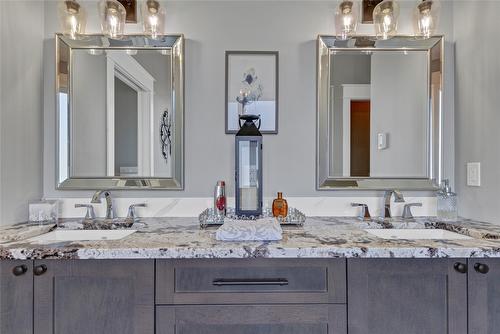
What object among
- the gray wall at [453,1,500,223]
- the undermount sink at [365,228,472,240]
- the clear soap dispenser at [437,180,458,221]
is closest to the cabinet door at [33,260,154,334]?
the undermount sink at [365,228,472,240]

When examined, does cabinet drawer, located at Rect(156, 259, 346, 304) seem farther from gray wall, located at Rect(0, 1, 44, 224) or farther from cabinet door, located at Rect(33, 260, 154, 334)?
gray wall, located at Rect(0, 1, 44, 224)

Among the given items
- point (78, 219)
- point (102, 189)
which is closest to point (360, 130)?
point (102, 189)

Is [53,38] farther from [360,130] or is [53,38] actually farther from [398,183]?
[398,183]

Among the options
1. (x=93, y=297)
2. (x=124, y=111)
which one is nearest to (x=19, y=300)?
(x=93, y=297)

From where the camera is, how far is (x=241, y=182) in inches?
59.6

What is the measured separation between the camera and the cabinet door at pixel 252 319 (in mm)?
1034

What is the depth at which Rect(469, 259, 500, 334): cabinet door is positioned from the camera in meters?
1.05

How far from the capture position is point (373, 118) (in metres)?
1.69

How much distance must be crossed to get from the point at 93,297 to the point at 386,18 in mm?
1858

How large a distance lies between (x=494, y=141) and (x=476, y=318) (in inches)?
31.7

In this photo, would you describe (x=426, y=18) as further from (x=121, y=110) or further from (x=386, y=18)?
(x=121, y=110)

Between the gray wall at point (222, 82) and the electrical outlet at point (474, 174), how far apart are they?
5.3 inches

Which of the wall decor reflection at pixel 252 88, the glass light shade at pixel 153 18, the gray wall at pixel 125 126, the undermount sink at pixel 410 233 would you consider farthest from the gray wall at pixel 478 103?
the gray wall at pixel 125 126

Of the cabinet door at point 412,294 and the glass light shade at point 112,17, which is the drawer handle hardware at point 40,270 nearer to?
the cabinet door at point 412,294
